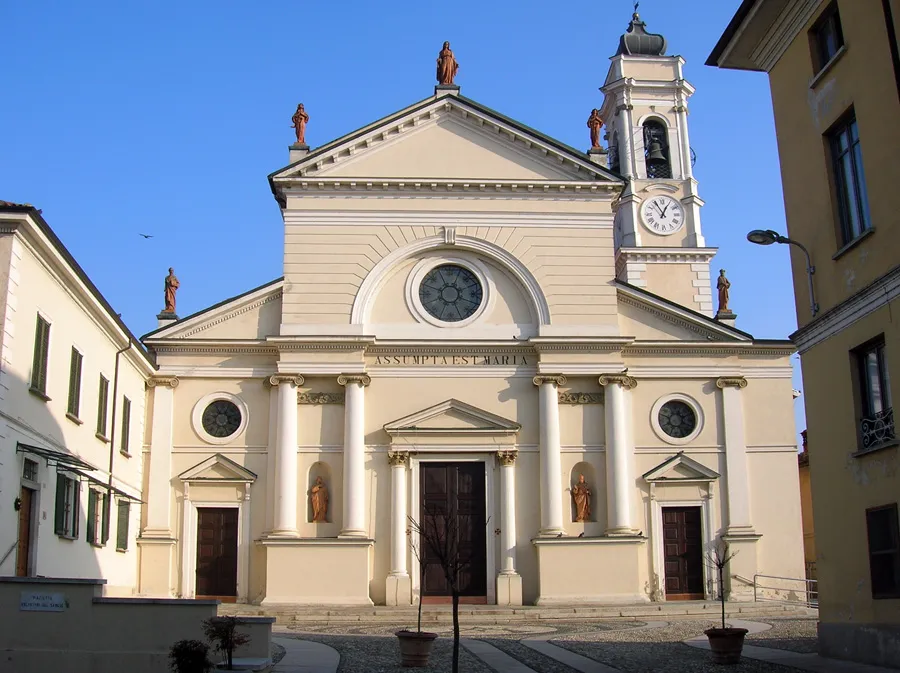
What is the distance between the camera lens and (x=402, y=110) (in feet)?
102

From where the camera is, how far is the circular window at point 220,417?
2980 centimetres

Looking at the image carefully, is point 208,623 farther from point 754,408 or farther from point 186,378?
point 754,408

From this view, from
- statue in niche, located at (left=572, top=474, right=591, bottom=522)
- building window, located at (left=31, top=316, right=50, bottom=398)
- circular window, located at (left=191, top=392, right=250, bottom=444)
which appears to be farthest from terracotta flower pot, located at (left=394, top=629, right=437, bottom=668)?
circular window, located at (left=191, top=392, right=250, bottom=444)

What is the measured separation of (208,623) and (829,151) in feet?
38.3

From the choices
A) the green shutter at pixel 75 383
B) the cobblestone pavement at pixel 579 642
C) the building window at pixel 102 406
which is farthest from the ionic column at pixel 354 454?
the green shutter at pixel 75 383

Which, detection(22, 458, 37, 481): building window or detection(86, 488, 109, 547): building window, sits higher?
detection(22, 458, 37, 481): building window

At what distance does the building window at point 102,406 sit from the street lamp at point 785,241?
16.3 m

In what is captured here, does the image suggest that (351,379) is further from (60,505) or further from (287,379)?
(60,505)

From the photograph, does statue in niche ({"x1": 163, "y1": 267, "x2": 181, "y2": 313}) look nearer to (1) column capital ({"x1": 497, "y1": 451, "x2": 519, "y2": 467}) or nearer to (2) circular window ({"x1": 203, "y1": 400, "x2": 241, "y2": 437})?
(2) circular window ({"x1": 203, "y1": 400, "x2": 241, "y2": 437})

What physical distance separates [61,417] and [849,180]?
52.6 ft

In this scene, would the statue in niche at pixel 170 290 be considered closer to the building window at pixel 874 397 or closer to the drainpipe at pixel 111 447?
the drainpipe at pixel 111 447

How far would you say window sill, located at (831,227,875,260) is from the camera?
48.8 ft

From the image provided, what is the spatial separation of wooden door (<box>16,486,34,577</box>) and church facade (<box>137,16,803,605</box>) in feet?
28.1

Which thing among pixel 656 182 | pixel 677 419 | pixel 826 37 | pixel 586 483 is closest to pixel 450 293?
pixel 586 483
